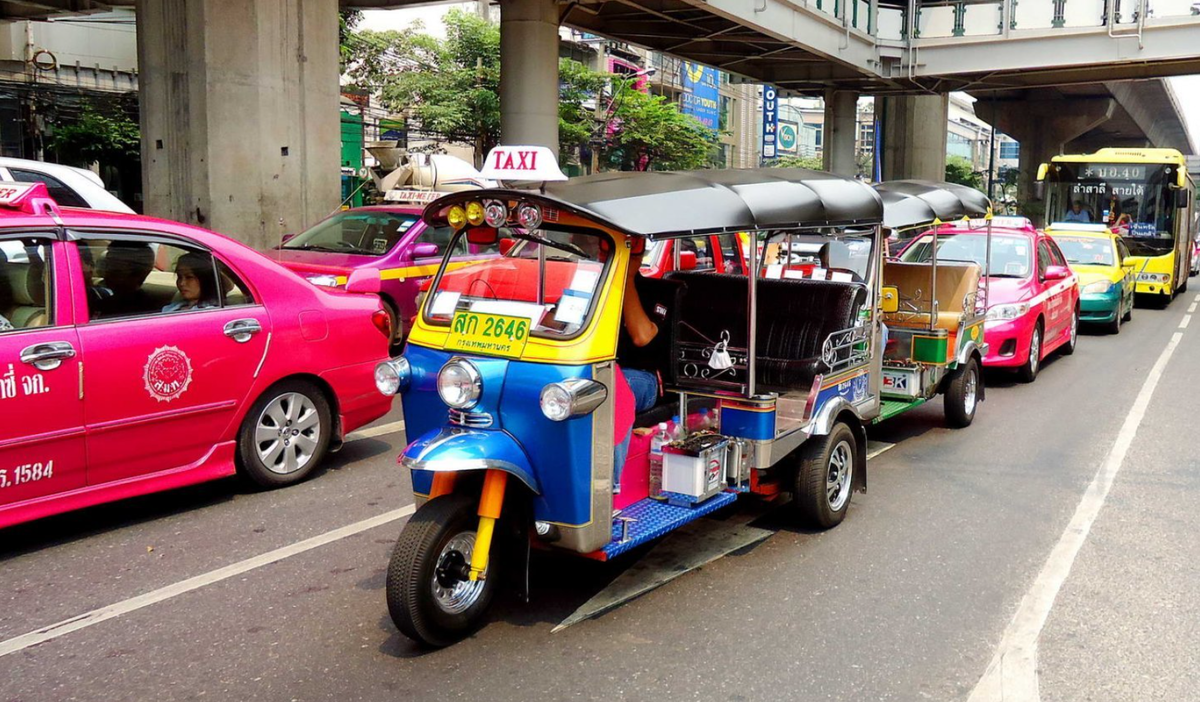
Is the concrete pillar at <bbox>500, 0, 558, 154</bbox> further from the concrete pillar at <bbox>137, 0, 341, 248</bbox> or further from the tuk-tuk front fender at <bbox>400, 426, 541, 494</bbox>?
the tuk-tuk front fender at <bbox>400, 426, 541, 494</bbox>

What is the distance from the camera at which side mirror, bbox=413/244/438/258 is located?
11.1 meters

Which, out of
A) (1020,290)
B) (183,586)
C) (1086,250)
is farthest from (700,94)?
(183,586)

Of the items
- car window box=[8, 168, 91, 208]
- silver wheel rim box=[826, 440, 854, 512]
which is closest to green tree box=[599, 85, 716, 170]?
car window box=[8, 168, 91, 208]

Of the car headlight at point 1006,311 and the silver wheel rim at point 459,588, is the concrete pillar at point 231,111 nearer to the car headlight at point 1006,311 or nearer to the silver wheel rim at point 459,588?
the car headlight at point 1006,311

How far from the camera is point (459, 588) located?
14.5ft

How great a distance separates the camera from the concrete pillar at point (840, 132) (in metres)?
35.9

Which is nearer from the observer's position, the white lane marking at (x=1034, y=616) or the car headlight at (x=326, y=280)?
the white lane marking at (x=1034, y=616)

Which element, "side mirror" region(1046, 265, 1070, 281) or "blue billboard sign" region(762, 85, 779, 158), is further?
"blue billboard sign" region(762, 85, 779, 158)

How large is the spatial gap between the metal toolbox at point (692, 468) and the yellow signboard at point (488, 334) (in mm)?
991

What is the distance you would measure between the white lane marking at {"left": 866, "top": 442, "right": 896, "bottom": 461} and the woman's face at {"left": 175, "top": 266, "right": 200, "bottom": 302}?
475 cm

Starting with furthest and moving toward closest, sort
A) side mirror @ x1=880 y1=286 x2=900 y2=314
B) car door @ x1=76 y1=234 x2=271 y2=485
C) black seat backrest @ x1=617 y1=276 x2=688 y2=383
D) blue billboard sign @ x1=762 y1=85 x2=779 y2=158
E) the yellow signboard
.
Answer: blue billboard sign @ x1=762 y1=85 x2=779 y2=158 → side mirror @ x1=880 y1=286 x2=900 y2=314 → car door @ x1=76 y1=234 x2=271 y2=485 → black seat backrest @ x1=617 y1=276 x2=688 y2=383 → the yellow signboard

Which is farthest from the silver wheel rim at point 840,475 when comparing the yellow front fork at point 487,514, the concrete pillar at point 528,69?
the concrete pillar at point 528,69

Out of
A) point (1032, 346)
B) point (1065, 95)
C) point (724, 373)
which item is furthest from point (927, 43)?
point (724, 373)

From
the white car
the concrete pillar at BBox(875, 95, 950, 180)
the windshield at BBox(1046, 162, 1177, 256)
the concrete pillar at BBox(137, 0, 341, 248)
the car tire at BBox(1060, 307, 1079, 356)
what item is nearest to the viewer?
the white car
